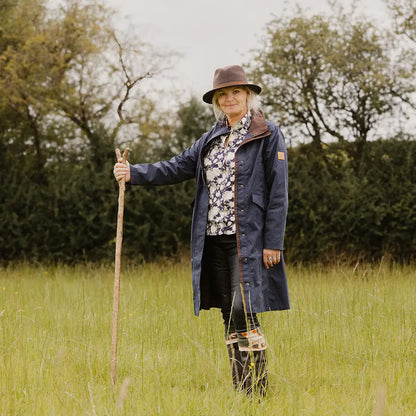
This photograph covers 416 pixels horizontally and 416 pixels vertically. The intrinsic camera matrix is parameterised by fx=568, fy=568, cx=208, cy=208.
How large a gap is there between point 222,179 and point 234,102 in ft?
1.63

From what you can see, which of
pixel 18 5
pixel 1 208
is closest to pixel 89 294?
pixel 1 208

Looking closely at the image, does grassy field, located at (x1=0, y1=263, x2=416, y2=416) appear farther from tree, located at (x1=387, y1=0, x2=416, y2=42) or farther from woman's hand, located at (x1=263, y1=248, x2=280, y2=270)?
tree, located at (x1=387, y1=0, x2=416, y2=42)

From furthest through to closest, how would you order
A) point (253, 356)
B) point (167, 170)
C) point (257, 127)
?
point (167, 170)
point (257, 127)
point (253, 356)

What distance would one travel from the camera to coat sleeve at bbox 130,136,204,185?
3.71m

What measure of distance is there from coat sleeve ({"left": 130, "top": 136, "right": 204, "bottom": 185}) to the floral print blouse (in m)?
0.21

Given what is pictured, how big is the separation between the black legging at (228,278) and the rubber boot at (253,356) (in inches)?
2.1

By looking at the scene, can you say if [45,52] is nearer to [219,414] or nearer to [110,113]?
[110,113]

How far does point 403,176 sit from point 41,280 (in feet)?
20.0

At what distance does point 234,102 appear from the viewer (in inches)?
140

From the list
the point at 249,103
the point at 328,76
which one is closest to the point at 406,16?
the point at 328,76

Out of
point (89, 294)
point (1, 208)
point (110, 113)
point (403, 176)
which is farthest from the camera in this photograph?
point (110, 113)

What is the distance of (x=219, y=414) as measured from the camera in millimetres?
2799

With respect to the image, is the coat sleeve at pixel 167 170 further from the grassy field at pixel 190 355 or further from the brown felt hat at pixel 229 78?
the grassy field at pixel 190 355

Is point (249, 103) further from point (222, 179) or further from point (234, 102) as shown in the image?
point (222, 179)
